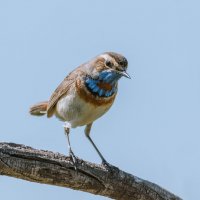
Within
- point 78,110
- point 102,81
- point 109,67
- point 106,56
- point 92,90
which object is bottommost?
point 78,110

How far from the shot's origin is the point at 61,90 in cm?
877

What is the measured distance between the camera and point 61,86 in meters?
8.88

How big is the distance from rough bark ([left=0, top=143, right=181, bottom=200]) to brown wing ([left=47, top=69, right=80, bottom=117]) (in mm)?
1634

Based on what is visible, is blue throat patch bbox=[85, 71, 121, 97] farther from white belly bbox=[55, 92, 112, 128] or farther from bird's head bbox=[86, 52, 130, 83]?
white belly bbox=[55, 92, 112, 128]

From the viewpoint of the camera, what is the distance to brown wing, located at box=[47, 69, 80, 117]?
28.2 ft

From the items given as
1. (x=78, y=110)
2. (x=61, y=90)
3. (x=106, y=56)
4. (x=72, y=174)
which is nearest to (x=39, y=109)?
(x=61, y=90)

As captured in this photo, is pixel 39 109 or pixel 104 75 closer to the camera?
pixel 104 75

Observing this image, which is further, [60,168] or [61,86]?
[61,86]

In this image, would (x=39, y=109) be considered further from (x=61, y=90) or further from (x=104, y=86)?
(x=104, y=86)

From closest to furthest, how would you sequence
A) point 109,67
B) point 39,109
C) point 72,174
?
point 72,174
point 109,67
point 39,109

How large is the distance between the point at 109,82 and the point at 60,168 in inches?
78.3

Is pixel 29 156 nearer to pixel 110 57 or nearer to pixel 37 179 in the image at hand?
pixel 37 179

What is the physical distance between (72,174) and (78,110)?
5.58ft

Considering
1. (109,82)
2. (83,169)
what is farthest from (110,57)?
(83,169)
